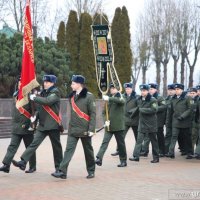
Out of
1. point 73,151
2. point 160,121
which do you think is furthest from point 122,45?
point 73,151

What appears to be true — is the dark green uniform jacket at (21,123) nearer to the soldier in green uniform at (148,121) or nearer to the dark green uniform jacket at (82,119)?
the dark green uniform jacket at (82,119)

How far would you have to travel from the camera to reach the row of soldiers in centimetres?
937

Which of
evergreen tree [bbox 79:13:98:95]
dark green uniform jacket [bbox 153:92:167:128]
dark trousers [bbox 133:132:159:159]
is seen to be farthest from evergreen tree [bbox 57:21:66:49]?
dark trousers [bbox 133:132:159:159]

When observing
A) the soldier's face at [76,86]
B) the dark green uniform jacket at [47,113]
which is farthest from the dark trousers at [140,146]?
the soldier's face at [76,86]

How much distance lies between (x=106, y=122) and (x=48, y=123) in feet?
5.22

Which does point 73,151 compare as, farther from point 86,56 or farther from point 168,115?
point 86,56

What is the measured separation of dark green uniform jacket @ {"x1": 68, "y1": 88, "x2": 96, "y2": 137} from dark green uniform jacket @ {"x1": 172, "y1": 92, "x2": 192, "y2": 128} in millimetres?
Answer: 3617

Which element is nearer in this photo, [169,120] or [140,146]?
[140,146]

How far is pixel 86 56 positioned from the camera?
25.8m

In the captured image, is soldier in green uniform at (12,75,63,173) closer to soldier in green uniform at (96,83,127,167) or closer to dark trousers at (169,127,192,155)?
soldier in green uniform at (96,83,127,167)

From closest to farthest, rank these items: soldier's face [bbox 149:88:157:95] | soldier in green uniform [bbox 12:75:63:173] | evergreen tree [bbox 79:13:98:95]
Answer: soldier in green uniform [bbox 12:75:63:173] → soldier's face [bbox 149:88:157:95] → evergreen tree [bbox 79:13:98:95]

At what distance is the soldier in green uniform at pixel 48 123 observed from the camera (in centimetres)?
948

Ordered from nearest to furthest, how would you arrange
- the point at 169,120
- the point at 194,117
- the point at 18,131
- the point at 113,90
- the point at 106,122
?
the point at 18,131
the point at 106,122
the point at 113,90
the point at 194,117
the point at 169,120

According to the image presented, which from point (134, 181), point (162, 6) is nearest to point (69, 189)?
point (134, 181)
